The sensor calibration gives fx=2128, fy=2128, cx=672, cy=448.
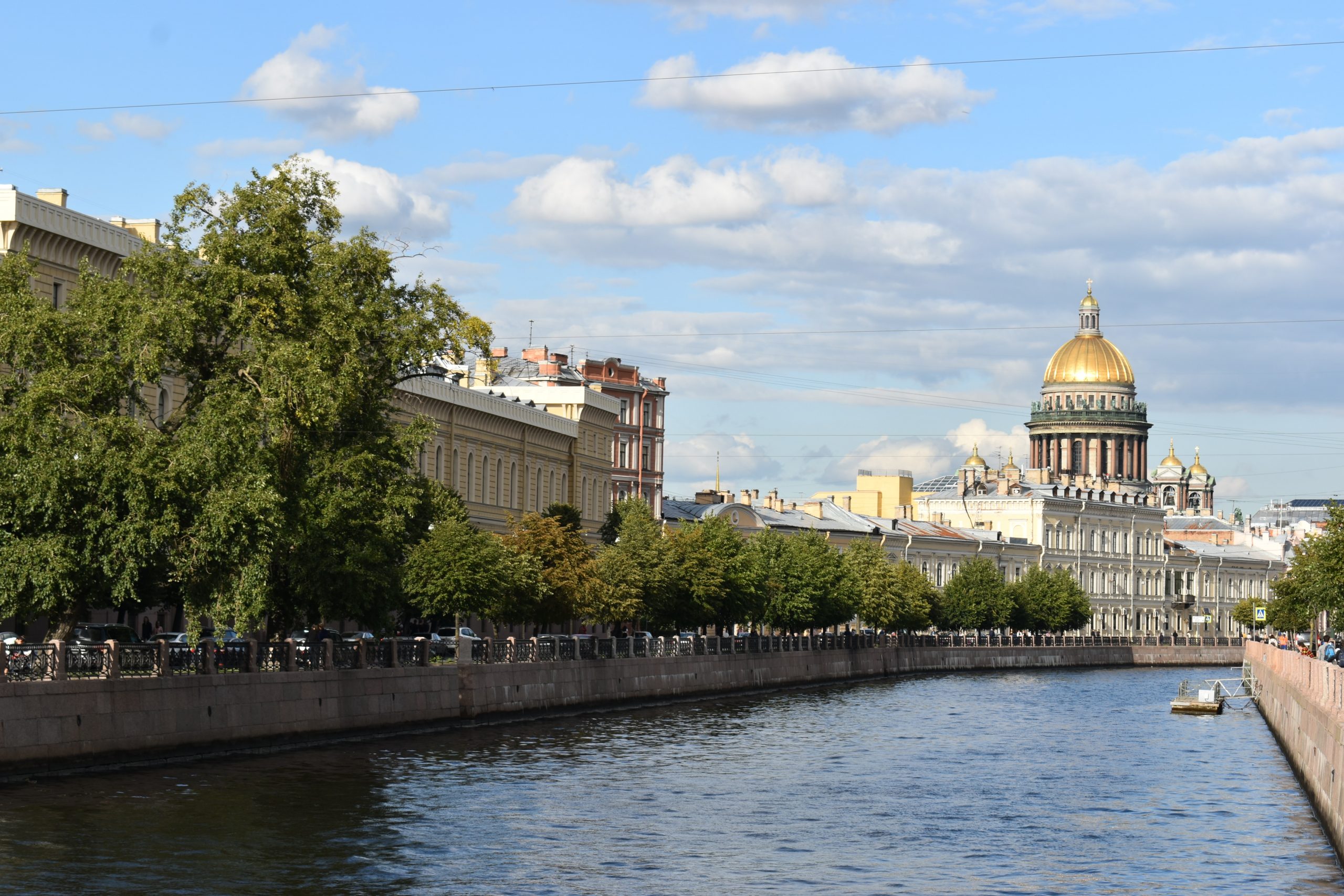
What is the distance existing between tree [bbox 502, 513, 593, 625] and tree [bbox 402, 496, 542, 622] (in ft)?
13.4

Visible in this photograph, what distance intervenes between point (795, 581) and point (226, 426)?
57.3 m

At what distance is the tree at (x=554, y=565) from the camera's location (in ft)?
215

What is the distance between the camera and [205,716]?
39.6 m

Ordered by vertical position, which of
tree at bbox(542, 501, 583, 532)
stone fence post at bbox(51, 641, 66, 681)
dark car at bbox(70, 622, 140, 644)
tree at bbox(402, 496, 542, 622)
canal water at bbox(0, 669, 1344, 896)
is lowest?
canal water at bbox(0, 669, 1344, 896)

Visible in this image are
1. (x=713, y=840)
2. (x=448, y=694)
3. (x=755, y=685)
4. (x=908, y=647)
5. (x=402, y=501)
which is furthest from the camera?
(x=908, y=647)

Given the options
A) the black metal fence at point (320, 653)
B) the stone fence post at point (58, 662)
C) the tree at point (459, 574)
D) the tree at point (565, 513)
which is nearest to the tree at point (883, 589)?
the black metal fence at point (320, 653)

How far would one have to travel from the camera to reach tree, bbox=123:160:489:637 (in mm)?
39625

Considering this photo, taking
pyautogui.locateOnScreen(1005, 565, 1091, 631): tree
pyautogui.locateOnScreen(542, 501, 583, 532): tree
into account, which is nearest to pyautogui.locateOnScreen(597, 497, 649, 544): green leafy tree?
pyautogui.locateOnScreen(542, 501, 583, 532): tree

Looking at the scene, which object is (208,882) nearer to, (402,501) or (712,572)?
(402,501)

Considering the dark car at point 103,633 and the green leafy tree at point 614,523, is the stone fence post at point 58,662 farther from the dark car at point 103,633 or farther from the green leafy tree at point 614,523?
the green leafy tree at point 614,523

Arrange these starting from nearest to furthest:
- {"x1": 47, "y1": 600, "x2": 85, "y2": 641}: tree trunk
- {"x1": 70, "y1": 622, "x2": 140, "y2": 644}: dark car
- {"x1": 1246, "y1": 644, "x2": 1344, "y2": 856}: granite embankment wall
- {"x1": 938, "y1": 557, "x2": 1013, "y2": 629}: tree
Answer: {"x1": 1246, "y1": 644, "x2": 1344, "y2": 856}: granite embankment wall < {"x1": 47, "y1": 600, "x2": 85, "y2": 641}: tree trunk < {"x1": 70, "y1": 622, "x2": 140, "y2": 644}: dark car < {"x1": 938, "y1": 557, "x2": 1013, "y2": 629}: tree

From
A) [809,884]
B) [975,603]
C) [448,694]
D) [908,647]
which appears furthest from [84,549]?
[975,603]

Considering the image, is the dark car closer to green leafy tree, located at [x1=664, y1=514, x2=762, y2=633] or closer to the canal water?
the canal water

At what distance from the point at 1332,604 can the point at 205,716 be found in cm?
4228
